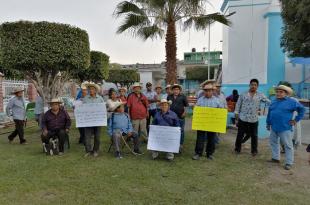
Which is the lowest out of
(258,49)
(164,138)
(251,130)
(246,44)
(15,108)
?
(164,138)

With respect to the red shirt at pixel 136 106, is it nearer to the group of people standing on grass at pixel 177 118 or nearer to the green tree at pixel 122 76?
the group of people standing on grass at pixel 177 118

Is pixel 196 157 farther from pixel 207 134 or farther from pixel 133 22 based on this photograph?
pixel 133 22

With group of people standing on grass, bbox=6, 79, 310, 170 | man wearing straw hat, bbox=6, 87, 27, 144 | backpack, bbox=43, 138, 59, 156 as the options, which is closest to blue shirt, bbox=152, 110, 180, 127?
group of people standing on grass, bbox=6, 79, 310, 170

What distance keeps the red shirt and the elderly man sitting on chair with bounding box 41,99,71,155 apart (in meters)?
1.61

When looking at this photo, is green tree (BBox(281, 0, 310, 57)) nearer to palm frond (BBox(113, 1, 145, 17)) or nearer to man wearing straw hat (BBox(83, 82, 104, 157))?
palm frond (BBox(113, 1, 145, 17))

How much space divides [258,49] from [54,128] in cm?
1433

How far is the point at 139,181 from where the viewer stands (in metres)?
5.48

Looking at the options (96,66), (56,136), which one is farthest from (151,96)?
(96,66)

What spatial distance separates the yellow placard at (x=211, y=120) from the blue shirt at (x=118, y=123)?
1.55 m

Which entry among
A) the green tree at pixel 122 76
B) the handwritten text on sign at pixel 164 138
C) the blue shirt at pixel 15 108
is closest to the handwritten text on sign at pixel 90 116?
the handwritten text on sign at pixel 164 138

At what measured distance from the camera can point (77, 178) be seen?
5.62 meters

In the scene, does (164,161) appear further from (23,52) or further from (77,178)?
(23,52)

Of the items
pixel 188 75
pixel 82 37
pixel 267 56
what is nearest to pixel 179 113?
pixel 82 37

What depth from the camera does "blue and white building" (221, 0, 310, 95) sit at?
1809 cm
